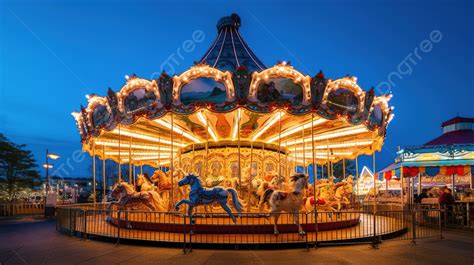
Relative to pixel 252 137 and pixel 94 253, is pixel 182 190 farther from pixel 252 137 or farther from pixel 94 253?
pixel 94 253

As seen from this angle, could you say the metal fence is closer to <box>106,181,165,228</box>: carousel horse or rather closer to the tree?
<box>106,181,165,228</box>: carousel horse

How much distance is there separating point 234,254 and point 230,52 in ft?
27.6

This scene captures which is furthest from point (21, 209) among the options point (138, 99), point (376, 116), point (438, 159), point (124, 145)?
point (438, 159)

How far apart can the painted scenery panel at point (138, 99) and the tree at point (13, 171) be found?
2038 cm

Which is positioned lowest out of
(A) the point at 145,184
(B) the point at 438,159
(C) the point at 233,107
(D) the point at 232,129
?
(A) the point at 145,184

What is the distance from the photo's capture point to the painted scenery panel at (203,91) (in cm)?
965

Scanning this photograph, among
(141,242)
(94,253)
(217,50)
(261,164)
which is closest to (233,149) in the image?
(261,164)

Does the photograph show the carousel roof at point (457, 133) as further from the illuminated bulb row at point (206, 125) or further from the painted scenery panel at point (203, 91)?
the painted scenery panel at point (203, 91)

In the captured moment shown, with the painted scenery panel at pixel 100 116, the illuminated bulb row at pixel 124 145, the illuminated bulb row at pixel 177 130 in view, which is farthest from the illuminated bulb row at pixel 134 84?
the illuminated bulb row at pixel 124 145

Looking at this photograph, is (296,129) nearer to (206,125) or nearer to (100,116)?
(206,125)

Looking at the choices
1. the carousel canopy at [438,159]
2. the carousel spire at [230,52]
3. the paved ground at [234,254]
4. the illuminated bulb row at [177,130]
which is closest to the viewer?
the paved ground at [234,254]

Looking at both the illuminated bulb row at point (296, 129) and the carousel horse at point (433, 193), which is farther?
the carousel horse at point (433, 193)

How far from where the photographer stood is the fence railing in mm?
18967

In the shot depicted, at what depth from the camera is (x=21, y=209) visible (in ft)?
64.7
